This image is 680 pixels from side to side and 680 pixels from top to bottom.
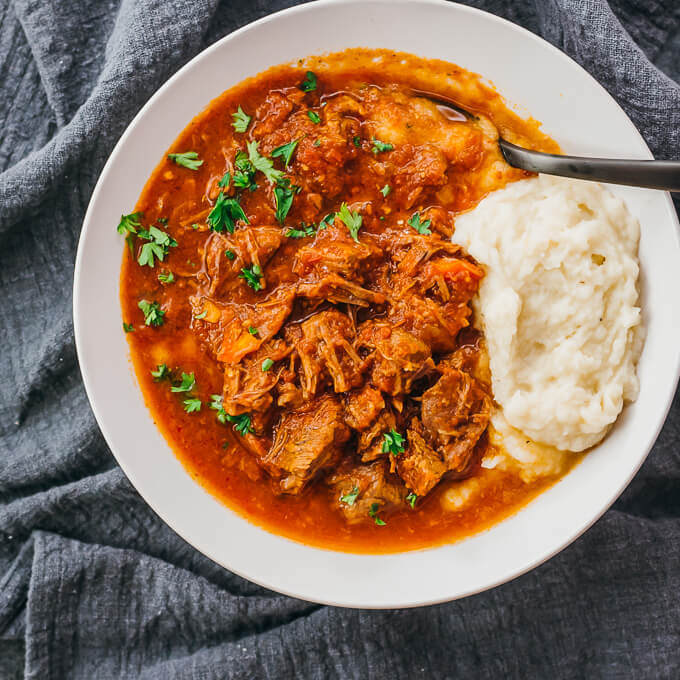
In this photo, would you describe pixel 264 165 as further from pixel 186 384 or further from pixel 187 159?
pixel 186 384

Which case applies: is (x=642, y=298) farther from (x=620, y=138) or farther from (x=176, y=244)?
(x=176, y=244)

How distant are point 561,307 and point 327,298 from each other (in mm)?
1432

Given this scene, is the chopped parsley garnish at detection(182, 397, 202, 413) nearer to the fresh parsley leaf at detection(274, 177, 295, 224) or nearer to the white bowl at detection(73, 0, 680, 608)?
the white bowl at detection(73, 0, 680, 608)

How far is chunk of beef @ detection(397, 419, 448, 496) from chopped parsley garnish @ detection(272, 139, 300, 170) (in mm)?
1887

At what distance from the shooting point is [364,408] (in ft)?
14.5

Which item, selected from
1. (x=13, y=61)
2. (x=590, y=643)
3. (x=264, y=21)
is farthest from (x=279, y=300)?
(x=590, y=643)

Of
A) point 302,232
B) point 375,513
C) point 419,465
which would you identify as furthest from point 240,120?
point 375,513

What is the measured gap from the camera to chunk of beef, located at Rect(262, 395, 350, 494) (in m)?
4.39

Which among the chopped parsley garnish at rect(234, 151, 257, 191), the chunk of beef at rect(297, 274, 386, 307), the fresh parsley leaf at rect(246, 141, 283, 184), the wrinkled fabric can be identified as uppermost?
the fresh parsley leaf at rect(246, 141, 283, 184)

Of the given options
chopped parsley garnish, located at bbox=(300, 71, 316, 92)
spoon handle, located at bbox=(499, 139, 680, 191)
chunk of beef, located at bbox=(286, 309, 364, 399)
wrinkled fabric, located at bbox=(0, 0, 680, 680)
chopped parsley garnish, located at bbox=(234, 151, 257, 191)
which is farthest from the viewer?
wrinkled fabric, located at bbox=(0, 0, 680, 680)

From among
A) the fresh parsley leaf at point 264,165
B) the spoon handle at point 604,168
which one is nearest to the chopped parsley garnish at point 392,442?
the fresh parsley leaf at point 264,165

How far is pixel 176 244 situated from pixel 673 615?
4283 mm

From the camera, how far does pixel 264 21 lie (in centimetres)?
441

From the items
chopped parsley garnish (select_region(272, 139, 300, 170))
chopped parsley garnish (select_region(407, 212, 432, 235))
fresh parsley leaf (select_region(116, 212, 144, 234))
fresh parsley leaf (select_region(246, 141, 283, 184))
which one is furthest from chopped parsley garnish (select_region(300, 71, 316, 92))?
fresh parsley leaf (select_region(116, 212, 144, 234))
